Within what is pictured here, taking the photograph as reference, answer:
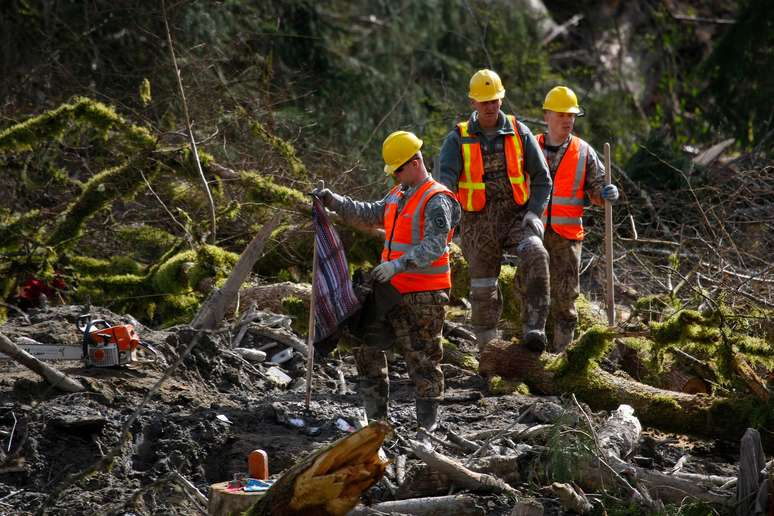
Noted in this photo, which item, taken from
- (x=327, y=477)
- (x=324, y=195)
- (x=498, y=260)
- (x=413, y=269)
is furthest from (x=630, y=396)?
(x=327, y=477)

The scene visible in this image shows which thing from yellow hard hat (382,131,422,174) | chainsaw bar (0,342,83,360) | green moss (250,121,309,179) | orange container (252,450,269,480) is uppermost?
green moss (250,121,309,179)

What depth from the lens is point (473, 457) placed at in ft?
19.2

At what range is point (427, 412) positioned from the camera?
6535mm

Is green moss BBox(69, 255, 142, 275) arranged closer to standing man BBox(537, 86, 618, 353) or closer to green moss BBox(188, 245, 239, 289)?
green moss BBox(188, 245, 239, 289)

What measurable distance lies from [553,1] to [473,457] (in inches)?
601

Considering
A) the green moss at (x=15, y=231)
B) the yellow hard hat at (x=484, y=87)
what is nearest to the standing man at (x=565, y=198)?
the yellow hard hat at (x=484, y=87)

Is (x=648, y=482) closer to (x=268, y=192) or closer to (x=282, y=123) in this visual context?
(x=268, y=192)

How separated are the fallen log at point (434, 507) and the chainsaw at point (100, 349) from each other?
2485mm

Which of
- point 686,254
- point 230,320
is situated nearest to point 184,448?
point 230,320

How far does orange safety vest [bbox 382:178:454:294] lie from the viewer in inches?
246

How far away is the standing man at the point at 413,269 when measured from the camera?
20.2ft

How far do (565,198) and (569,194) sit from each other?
0.15 ft

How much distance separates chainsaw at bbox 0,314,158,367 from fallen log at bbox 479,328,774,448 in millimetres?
2576

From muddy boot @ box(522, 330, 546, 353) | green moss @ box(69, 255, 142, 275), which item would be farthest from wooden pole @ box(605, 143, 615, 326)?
green moss @ box(69, 255, 142, 275)
